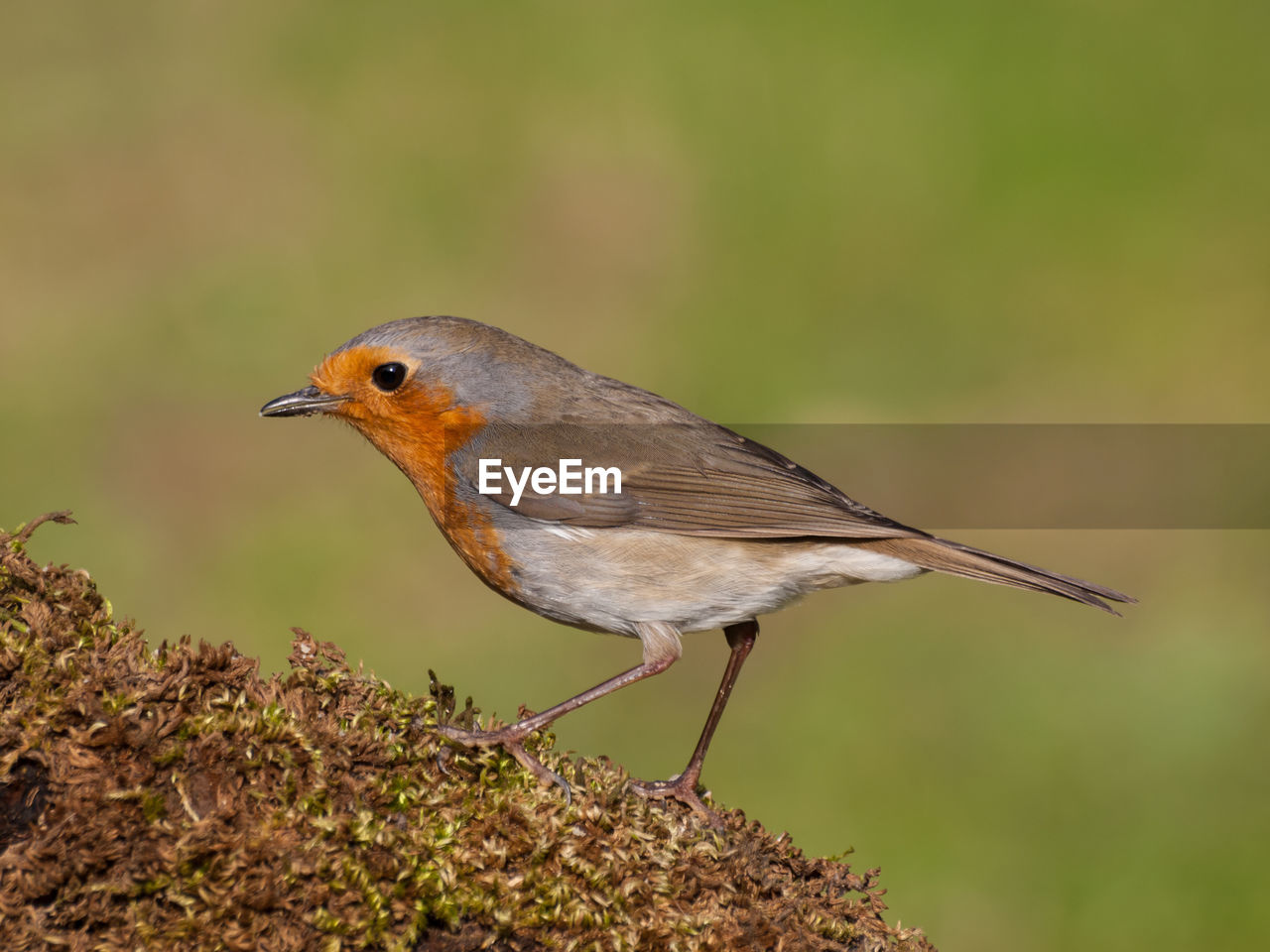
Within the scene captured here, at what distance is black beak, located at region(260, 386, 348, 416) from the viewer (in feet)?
13.7

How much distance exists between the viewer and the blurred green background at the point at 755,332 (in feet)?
22.5

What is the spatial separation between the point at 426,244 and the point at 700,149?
7.50 ft

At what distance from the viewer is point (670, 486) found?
13.7 ft

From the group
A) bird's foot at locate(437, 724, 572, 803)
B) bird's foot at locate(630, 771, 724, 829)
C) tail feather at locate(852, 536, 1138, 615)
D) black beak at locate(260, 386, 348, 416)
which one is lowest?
bird's foot at locate(437, 724, 572, 803)

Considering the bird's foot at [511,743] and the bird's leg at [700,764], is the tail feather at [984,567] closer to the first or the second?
the bird's leg at [700,764]

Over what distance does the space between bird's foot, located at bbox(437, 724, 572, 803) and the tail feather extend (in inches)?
60.2

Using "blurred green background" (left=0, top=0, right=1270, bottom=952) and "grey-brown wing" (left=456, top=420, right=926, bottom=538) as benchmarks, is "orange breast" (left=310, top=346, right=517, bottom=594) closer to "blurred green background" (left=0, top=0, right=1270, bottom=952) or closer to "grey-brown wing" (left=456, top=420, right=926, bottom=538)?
"grey-brown wing" (left=456, top=420, right=926, bottom=538)

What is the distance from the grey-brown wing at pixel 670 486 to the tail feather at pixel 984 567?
→ 8cm

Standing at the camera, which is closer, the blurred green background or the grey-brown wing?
the grey-brown wing

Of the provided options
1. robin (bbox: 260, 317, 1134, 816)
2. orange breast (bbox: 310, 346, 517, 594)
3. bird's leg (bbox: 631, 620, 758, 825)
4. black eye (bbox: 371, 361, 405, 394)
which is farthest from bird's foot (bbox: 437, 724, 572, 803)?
black eye (bbox: 371, 361, 405, 394)

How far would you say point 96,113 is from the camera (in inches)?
370

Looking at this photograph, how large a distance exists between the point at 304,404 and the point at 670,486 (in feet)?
4.18

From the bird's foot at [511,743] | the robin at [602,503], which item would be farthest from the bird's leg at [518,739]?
the robin at [602,503]

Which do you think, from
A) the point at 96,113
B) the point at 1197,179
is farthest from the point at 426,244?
the point at 1197,179
